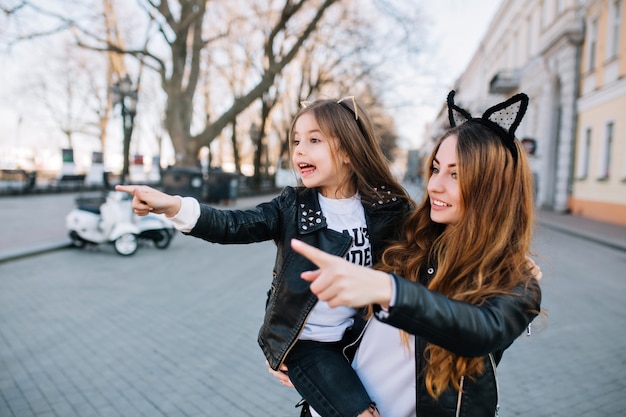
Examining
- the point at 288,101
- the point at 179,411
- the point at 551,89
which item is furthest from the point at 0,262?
the point at 288,101

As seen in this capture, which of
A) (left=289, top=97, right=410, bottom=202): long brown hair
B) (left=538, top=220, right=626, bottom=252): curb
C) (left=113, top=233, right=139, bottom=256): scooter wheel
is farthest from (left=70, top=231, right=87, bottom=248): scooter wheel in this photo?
(left=538, top=220, right=626, bottom=252): curb

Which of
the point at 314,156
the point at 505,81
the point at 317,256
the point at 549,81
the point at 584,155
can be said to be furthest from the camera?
the point at 505,81

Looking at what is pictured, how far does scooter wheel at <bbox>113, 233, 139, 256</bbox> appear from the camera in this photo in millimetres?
9109

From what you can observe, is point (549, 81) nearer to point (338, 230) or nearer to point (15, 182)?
point (338, 230)

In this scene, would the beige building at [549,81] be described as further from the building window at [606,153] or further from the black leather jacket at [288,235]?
the black leather jacket at [288,235]

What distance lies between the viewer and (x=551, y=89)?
22359 millimetres

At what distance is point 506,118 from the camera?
1627mm

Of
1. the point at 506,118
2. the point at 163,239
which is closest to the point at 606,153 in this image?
the point at 163,239

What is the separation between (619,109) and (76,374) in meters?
17.6

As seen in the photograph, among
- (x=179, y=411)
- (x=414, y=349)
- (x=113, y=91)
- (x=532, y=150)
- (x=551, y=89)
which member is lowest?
(x=179, y=411)

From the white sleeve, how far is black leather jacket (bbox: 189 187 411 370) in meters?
0.03

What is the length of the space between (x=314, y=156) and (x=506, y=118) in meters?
0.73

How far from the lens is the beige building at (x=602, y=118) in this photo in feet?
52.4

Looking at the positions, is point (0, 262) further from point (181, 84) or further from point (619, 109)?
point (619, 109)
